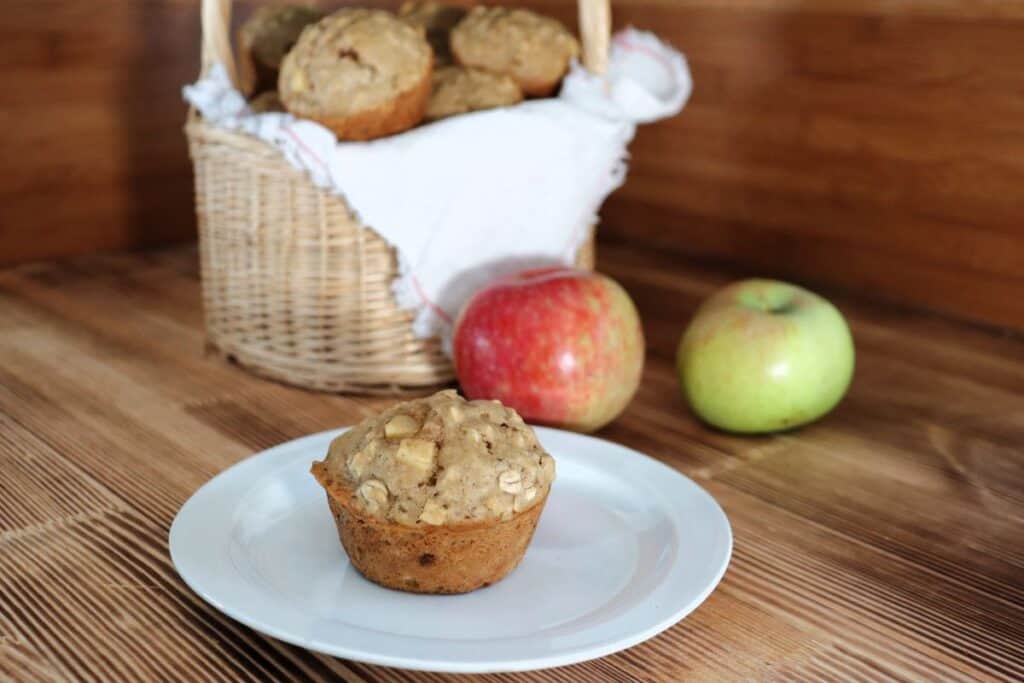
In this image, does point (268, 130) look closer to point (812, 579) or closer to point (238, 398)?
point (238, 398)

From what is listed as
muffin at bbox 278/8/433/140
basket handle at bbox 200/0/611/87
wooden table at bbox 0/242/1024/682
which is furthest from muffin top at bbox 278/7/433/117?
wooden table at bbox 0/242/1024/682

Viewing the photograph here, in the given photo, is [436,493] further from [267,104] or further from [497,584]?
[267,104]

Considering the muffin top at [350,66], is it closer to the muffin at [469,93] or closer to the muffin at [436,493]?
the muffin at [469,93]


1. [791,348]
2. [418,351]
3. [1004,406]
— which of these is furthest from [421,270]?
[1004,406]

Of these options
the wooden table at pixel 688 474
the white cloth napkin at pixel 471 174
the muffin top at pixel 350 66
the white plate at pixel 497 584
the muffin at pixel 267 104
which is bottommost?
the wooden table at pixel 688 474

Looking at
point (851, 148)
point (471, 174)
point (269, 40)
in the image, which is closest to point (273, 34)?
point (269, 40)

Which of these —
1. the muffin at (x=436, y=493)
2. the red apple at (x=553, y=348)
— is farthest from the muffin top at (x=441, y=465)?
the red apple at (x=553, y=348)

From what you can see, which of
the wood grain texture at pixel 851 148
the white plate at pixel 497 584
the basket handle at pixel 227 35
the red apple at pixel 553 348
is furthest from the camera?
the wood grain texture at pixel 851 148
